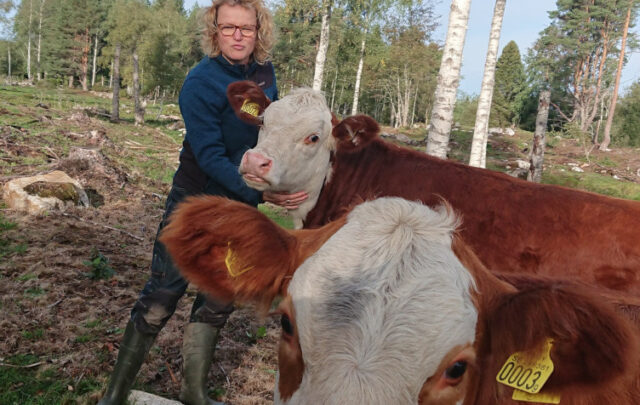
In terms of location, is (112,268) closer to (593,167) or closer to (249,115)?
(249,115)

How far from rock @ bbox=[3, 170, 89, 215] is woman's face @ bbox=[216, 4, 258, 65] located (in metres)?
5.22

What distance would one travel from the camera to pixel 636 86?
146 ft

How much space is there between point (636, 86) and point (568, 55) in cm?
1103

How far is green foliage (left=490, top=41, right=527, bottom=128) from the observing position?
47500 millimetres

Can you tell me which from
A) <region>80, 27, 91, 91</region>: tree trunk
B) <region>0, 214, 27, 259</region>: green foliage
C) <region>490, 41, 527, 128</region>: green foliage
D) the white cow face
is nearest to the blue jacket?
the white cow face

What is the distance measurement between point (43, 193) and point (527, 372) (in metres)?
7.48

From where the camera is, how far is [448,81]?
661cm

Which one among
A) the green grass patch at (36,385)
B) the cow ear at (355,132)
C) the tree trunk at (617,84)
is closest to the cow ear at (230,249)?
the green grass patch at (36,385)

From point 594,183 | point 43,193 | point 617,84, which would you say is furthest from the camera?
point 617,84

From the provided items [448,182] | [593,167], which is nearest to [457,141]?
[593,167]

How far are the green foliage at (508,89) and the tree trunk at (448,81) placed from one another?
42.2 m

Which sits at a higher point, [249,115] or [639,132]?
[639,132]

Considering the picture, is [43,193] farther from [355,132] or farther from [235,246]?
[235,246]

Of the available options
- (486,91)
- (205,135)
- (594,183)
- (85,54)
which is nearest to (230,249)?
(205,135)
